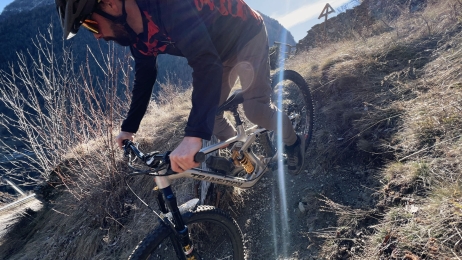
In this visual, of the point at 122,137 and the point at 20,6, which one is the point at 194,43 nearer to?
the point at 122,137

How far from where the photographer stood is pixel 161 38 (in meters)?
1.64

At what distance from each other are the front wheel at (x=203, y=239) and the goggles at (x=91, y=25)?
1.27 m

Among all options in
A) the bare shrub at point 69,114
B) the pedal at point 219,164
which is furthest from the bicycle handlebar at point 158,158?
the bare shrub at point 69,114

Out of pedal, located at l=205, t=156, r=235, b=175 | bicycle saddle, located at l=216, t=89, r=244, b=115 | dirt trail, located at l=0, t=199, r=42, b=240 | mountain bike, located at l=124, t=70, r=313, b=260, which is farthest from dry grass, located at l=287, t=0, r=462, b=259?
dirt trail, located at l=0, t=199, r=42, b=240

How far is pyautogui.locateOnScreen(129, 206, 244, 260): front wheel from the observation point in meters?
1.66

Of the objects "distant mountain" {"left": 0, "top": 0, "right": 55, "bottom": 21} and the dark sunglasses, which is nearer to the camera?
the dark sunglasses

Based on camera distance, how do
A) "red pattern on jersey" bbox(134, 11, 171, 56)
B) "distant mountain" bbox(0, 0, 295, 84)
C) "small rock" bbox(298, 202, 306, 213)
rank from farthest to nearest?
"distant mountain" bbox(0, 0, 295, 84), "small rock" bbox(298, 202, 306, 213), "red pattern on jersey" bbox(134, 11, 171, 56)

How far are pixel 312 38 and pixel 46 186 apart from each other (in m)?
13.4

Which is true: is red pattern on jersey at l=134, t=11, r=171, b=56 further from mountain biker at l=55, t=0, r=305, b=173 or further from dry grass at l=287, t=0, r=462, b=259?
dry grass at l=287, t=0, r=462, b=259

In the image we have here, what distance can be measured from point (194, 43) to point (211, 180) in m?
1.04

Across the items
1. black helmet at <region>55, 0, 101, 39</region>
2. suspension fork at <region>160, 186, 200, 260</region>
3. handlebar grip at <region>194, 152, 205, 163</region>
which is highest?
black helmet at <region>55, 0, 101, 39</region>

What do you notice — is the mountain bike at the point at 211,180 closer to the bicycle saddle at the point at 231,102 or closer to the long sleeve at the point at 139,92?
the bicycle saddle at the point at 231,102

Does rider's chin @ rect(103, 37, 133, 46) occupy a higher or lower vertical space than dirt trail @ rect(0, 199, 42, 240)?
higher

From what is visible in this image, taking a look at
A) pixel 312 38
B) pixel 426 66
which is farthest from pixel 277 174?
pixel 312 38
